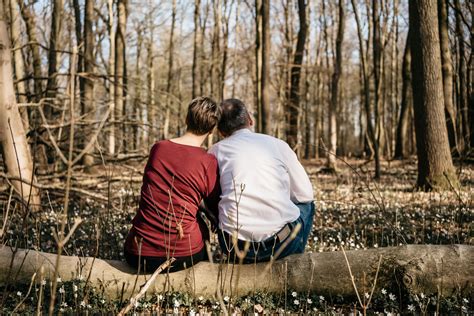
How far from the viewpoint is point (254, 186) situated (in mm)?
3199

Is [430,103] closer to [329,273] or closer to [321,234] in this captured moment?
[321,234]

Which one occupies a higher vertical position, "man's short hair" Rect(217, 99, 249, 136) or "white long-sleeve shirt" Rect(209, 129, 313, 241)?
"man's short hair" Rect(217, 99, 249, 136)

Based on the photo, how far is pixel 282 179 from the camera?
3.35 m

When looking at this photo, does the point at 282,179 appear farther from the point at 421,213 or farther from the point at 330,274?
the point at 421,213

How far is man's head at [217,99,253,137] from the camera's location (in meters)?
3.56

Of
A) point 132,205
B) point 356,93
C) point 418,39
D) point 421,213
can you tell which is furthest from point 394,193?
point 356,93

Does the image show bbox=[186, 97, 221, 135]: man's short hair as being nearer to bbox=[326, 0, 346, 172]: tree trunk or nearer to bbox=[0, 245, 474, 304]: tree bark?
bbox=[0, 245, 474, 304]: tree bark

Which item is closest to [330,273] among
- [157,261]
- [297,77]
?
[157,261]

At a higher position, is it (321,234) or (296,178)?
(296,178)

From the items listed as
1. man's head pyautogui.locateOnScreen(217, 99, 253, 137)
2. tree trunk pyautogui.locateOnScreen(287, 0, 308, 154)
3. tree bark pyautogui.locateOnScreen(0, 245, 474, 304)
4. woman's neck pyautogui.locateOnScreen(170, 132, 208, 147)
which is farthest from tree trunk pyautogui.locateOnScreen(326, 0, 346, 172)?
woman's neck pyautogui.locateOnScreen(170, 132, 208, 147)

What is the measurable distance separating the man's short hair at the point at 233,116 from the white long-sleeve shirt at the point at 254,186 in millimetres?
186

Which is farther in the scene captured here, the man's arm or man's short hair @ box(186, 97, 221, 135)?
the man's arm

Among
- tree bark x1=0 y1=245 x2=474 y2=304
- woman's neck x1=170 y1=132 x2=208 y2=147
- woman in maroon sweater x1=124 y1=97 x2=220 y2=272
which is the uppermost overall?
woman's neck x1=170 y1=132 x2=208 y2=147

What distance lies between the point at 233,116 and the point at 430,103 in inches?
238
